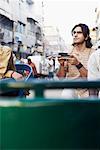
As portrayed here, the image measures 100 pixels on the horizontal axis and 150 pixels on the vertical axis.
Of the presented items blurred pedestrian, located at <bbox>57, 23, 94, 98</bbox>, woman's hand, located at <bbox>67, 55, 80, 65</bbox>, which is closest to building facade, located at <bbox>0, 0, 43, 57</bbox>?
blurred pedestrian, located at <bbox>57, 23, 94, 98</bbox>

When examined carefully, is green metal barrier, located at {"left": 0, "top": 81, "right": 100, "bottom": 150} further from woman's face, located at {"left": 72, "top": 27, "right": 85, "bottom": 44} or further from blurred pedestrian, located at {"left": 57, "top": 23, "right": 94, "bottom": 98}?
woman's face, located at {"left": 72, "top": 27, "right": 85, "bottom": 44}

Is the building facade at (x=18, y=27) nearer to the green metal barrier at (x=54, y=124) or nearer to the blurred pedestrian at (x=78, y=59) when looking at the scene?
the blurred pedestrian at (x=78, y=59)

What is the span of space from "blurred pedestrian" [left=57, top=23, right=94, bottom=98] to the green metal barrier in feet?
11.8

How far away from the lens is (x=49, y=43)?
4737 inches

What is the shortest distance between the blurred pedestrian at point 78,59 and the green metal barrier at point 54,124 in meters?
3.59

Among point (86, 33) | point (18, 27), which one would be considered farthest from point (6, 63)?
point (18, 27)

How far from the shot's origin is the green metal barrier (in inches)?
66.1

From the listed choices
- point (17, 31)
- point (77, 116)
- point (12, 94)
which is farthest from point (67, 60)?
point (17, 31)

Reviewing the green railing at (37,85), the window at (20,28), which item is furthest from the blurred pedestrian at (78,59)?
the window at (20,28)

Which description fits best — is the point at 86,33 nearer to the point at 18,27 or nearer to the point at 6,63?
the point at 6,63

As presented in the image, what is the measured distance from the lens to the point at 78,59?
547 cm

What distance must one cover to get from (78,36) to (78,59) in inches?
14.9

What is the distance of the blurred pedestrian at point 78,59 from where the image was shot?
17.7 feet

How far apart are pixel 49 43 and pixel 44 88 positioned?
119 metres
